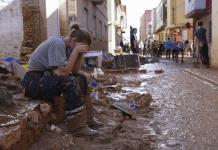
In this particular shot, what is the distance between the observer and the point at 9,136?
11.3 ft

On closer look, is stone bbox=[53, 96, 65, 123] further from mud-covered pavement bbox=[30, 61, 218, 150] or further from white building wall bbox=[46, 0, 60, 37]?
white building wall bbox=[46, 0, 60, 37]

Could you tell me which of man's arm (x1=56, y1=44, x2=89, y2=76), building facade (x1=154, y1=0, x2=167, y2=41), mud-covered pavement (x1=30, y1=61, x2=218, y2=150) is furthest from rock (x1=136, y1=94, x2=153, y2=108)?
building facade (x1=154, y1=0, x2=167, y2=41)

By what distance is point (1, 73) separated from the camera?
23.1 feet

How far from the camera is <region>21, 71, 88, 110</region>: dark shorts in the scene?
4.54 meters

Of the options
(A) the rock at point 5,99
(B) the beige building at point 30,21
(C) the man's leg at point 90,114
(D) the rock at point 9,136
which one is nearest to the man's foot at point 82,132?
(C) the man's leg at point 90,114

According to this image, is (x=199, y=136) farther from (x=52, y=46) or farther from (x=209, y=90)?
(x=209, y=90)

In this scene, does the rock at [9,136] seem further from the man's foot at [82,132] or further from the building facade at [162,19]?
the building facade at [162,19]

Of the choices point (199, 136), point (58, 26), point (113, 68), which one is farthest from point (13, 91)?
point (113, 68)

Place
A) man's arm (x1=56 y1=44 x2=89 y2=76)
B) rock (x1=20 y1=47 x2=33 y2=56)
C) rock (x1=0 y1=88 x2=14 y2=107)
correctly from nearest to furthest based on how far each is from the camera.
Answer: rock (x1=0 y1=88 x2=14 y2=107) < man's arm (x1=56 y1=44 x2=89 y2=76) < rock (x1=20 y1=47 x2=33 y2=56)

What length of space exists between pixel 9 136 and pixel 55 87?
4.05 feet

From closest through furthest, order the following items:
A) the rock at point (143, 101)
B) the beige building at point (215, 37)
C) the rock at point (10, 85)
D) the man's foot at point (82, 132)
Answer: the man's foot at point (82, 132), the rock at point (10, 85), the rock at point (143, 101), the beige building at point (215, 37)

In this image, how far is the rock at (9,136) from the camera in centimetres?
335

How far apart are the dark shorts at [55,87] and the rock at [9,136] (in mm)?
960

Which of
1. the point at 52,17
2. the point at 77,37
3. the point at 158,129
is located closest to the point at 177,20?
→ the point at 52,17
